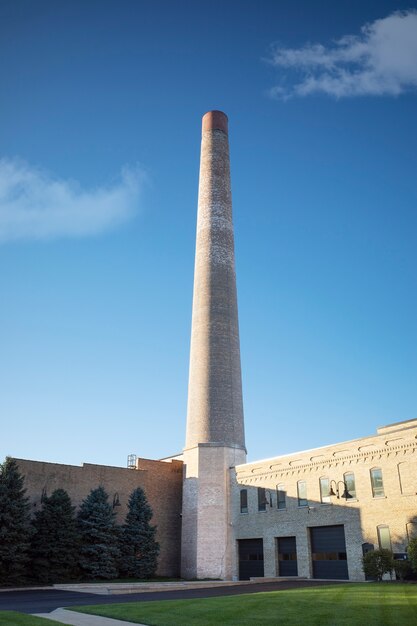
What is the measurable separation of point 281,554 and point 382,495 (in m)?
8.93

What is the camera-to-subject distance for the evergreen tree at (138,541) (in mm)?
36562

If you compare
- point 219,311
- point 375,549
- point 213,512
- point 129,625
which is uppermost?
point 219,311

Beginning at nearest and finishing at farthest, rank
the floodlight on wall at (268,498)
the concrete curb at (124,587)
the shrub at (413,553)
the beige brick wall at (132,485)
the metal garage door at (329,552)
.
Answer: the shrub at (413,553) < the concrete curb at (124,587) < the metal garage door at (329,552) < the beige brick wall at (132,485) < the floodlight on wall at (268,498)

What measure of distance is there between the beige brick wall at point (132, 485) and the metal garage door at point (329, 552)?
12780 mm

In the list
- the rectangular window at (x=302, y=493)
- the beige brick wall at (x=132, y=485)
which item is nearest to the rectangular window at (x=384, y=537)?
the rectangular window at (x=302, y=493)

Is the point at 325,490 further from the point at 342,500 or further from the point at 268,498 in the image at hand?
the point at 268,498

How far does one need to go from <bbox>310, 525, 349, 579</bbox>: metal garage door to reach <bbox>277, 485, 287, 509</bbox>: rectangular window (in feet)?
8.35

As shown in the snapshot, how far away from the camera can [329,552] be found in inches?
1246

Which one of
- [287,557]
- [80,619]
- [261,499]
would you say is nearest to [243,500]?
[261,499]

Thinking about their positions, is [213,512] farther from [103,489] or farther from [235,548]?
[103,489]

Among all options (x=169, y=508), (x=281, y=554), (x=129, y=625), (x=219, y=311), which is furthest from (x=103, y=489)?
(x=129, y=625)

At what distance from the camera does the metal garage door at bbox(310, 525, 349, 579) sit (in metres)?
30.8

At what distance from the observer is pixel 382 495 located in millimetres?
29281

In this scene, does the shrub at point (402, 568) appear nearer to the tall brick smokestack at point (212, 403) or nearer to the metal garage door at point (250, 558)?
the metal garage door at point (250, 558)
